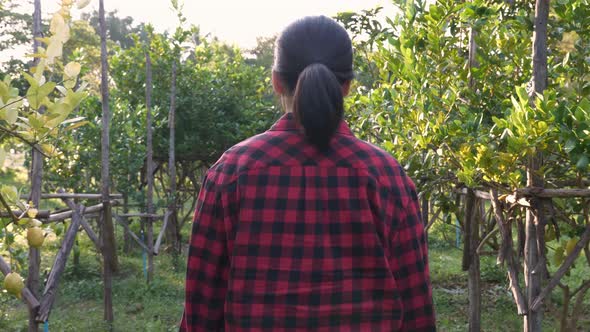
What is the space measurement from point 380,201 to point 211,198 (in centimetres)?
38

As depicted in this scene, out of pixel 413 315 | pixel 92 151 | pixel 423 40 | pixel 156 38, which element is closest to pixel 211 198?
pixel 413 315

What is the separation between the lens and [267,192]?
139cm

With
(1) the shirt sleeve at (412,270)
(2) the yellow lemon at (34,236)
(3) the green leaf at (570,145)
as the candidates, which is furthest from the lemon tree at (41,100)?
(3) the green leaf at (570,145)

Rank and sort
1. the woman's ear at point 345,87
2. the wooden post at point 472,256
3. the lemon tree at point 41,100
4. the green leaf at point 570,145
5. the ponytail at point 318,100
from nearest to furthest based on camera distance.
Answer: the lemon tree at point 41,100
the ponytail at point 318,100
the woman's ear at point 345,87
the green leaf at point 570,145
the wooden post at point 472,256

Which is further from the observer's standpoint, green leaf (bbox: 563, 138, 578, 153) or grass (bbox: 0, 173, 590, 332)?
grass (bbox: 0, 173, 590, 332)

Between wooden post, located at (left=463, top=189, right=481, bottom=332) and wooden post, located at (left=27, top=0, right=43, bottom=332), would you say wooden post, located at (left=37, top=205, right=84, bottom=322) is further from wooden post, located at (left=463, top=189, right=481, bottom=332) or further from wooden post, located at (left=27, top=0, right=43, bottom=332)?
wooden post, located at (left=463, top=189, right=481, bottom=332)

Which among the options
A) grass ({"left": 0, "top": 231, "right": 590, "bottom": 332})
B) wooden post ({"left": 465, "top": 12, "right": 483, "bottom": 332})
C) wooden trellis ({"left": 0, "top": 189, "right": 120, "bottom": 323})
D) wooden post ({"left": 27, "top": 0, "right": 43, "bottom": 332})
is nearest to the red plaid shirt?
wooden post ({"left": 27, "top": 0, "right": 43, "bottom": 332})

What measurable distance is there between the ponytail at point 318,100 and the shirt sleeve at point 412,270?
0.30 m

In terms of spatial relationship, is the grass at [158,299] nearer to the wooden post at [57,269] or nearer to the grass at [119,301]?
the grass at [119,301]

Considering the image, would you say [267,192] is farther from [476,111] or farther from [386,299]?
[476,111]

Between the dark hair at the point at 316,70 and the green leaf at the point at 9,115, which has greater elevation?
the dark hair at the point at 316,70

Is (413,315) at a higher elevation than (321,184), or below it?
below

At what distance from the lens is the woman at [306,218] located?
1354 mm

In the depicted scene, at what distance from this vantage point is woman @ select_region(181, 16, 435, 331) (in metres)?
1.35
